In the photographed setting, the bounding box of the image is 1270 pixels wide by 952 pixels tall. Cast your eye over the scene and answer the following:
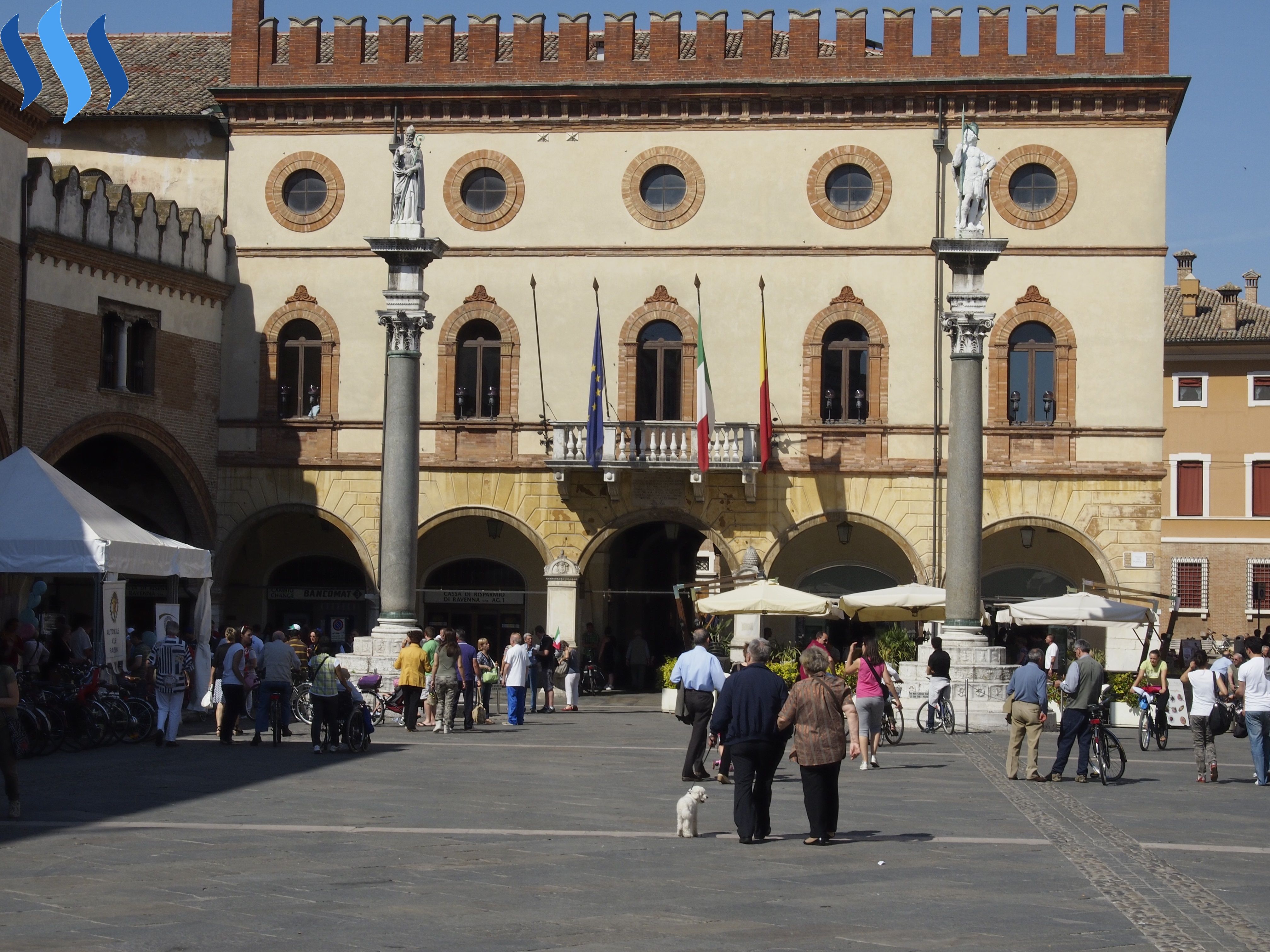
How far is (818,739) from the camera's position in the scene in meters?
12.8

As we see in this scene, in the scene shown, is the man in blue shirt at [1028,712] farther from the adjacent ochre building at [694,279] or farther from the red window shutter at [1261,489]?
the red window shutter at [1261,489]

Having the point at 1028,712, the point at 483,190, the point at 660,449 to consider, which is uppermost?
the point at 483,190

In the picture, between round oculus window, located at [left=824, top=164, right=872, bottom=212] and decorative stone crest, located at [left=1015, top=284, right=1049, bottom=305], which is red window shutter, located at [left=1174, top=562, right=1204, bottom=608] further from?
round oculus window, located at [left=824, top=164, right=872, bottom=212]

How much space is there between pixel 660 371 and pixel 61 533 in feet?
48.7

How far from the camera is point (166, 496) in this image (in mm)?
33844

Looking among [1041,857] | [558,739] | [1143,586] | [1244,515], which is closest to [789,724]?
[1041,857]

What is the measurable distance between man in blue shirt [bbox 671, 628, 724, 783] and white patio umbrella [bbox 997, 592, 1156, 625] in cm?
1119

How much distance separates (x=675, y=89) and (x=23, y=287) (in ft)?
40.3

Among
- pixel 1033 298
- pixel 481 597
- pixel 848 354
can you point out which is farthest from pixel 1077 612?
pixel 481 597

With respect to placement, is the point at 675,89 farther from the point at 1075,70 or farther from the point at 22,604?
the point at 22,604

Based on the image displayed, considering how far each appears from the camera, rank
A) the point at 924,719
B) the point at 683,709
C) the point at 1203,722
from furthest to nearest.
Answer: the point at 924,719
the point at 683,709
the point at 1203,722

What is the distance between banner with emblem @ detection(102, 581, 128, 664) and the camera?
2144 cm

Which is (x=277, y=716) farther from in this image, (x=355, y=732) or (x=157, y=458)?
(x=157, y=458)

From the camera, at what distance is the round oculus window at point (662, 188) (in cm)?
3397
